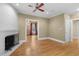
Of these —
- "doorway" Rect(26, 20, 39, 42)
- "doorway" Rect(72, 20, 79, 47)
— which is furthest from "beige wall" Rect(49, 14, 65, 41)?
"doorway" Rect(72, 20, 79, 47)

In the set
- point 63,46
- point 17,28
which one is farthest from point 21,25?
point 63,46

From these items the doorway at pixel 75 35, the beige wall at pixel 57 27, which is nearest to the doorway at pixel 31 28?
the beige wall at pixel 57 27

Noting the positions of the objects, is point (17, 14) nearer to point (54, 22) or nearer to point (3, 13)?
point (3, 13)

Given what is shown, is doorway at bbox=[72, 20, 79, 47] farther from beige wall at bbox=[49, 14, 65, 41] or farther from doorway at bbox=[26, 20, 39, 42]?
doorway at bbox=[26, 20, 39, 42]

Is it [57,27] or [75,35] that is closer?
[57,27]

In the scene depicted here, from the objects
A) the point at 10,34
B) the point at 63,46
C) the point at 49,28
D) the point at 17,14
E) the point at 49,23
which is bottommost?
the point at 63,46

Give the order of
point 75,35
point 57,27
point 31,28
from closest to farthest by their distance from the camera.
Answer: point 57,27
point 31,28
point 75,35

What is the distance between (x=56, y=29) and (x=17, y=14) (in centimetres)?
156

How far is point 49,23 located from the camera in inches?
125

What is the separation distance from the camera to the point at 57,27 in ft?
10.1

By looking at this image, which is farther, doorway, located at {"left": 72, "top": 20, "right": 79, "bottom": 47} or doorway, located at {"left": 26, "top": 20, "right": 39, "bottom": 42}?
doorway, located at {"left": 72, "top": 20, "right": 79, "bottom": 47}

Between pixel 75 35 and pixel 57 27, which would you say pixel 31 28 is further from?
pixel 75 35

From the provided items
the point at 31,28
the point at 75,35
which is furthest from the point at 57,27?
the point at 75,35

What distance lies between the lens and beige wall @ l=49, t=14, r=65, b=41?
119 inches
